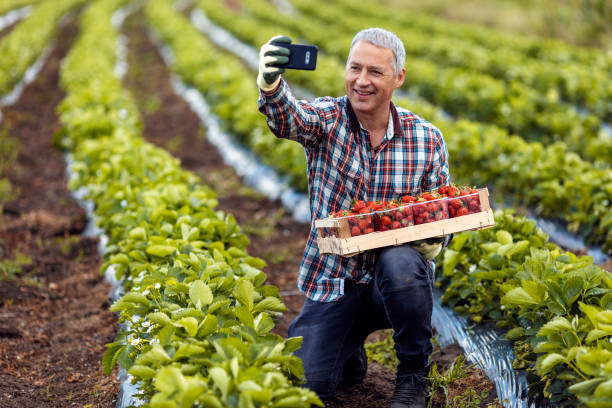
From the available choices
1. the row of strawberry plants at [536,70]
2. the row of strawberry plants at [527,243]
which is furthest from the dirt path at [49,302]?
the row of strawberry plants at [536,70]

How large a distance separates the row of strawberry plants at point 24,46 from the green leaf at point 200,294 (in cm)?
988

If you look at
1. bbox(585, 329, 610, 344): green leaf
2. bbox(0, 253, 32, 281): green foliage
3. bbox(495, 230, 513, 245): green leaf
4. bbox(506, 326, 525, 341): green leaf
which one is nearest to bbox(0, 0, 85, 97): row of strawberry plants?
bbox(0, 253, 32, 281): green foliage

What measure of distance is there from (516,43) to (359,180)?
1346cm

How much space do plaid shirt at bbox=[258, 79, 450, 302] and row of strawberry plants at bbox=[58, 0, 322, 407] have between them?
28 cm

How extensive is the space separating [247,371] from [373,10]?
25.5m

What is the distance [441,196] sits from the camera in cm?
291

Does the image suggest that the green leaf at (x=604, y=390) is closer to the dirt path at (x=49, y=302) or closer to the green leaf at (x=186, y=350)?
the green leaf at (x=186, y=350)

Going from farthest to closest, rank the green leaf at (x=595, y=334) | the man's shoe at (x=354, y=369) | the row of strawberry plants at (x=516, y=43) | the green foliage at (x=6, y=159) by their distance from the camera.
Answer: the row of strawberry plants at (x=516, y=43), the green foliage at (x=6, y=159), the man's shoe at (x=354, y=369), the green leaf at (x=595, y=334)

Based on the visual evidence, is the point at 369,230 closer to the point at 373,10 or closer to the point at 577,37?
the point at 577,37

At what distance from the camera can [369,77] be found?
2.90 m

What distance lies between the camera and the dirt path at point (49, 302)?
334cm

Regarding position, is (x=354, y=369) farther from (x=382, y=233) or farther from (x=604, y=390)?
(x=604, y=390)

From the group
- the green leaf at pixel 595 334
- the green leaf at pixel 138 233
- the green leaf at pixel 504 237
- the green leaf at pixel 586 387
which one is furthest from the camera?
the green leaf at pixel 138 233

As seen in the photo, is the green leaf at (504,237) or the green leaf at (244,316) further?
the green leaf at (504,237)
